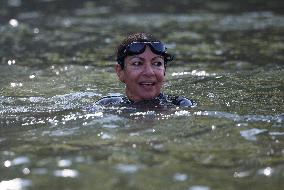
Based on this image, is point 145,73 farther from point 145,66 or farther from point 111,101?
point 111,101

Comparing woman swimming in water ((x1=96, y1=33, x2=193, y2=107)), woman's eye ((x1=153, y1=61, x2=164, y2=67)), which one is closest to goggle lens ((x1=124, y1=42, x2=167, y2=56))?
woman swimming in water ((x1=96, y1=33, x2=193, y2=107))

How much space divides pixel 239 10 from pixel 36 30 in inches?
330

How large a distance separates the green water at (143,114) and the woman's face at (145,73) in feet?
1.57

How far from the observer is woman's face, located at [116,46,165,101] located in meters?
8.95

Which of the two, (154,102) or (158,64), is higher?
(158,64)

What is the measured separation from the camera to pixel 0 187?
559 cm

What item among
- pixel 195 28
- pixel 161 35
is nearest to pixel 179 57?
pixel 161 35

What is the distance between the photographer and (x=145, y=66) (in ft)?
29.6

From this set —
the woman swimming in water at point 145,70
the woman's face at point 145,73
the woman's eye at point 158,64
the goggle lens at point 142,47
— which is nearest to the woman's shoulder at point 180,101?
the woman swimming in water at point 145,70

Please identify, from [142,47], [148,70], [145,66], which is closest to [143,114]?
[148,70]

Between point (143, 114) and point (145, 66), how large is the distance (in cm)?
85

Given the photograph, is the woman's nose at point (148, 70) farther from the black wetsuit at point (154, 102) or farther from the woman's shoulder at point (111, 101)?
the woman's shoulder at point (111, 101)

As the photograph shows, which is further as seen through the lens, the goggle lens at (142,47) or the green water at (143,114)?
the goggle lens at (142,47)

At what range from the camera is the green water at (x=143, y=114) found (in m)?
5.93
